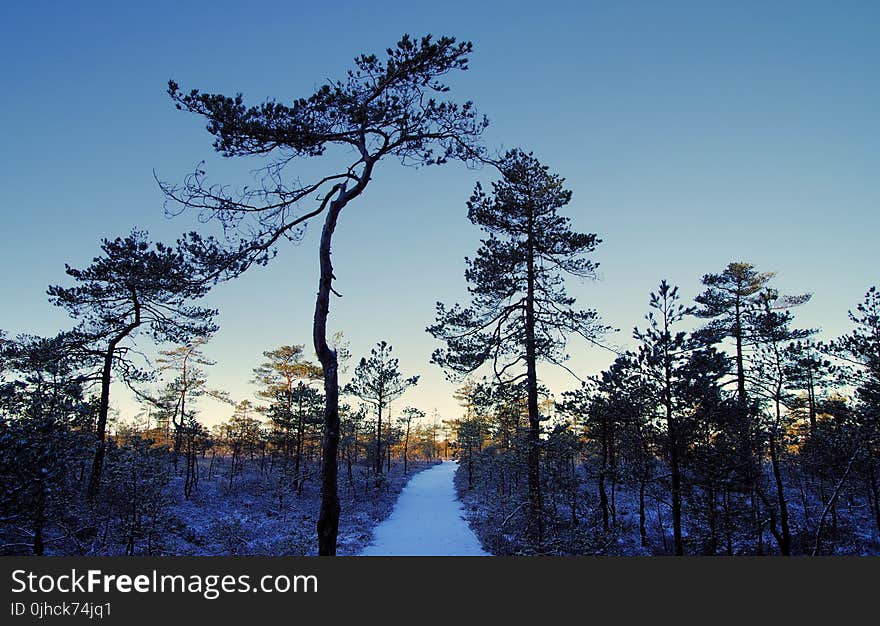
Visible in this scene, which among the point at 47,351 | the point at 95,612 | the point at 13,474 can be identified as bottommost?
the point at 95,612

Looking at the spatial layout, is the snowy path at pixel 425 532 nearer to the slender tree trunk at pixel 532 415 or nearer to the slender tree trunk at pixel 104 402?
the slender tree trunk at pixel 532 415

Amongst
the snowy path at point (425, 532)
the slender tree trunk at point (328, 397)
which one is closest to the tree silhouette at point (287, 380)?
the snowy path at point (425, 532)

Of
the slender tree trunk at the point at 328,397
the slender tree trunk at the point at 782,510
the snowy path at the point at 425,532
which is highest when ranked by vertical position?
the slender tree trunk at the point at 328,397

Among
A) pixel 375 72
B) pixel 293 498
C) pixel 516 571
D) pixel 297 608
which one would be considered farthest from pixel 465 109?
pixel 293 498

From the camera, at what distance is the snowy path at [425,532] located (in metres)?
13.5

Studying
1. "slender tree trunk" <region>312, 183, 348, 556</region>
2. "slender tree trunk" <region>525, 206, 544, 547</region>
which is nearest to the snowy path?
"slender tree trunk" <region>525, 206, 544, 547</region>

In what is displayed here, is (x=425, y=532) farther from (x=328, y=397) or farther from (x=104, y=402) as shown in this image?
(x=104, y=402)

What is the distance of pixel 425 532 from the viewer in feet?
54.3

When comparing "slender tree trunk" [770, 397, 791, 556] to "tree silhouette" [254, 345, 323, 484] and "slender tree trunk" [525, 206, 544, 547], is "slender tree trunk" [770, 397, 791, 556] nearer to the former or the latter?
"slender tree trunk" [525, 206, 544, 547]

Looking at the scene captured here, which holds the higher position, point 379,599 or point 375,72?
point 375,72

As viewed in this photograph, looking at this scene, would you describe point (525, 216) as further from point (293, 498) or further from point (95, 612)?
point (293, 498)

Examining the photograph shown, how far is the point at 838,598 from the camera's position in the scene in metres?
4.79

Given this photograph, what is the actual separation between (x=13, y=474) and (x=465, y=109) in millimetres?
9463

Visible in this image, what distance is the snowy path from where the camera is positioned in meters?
13.5
